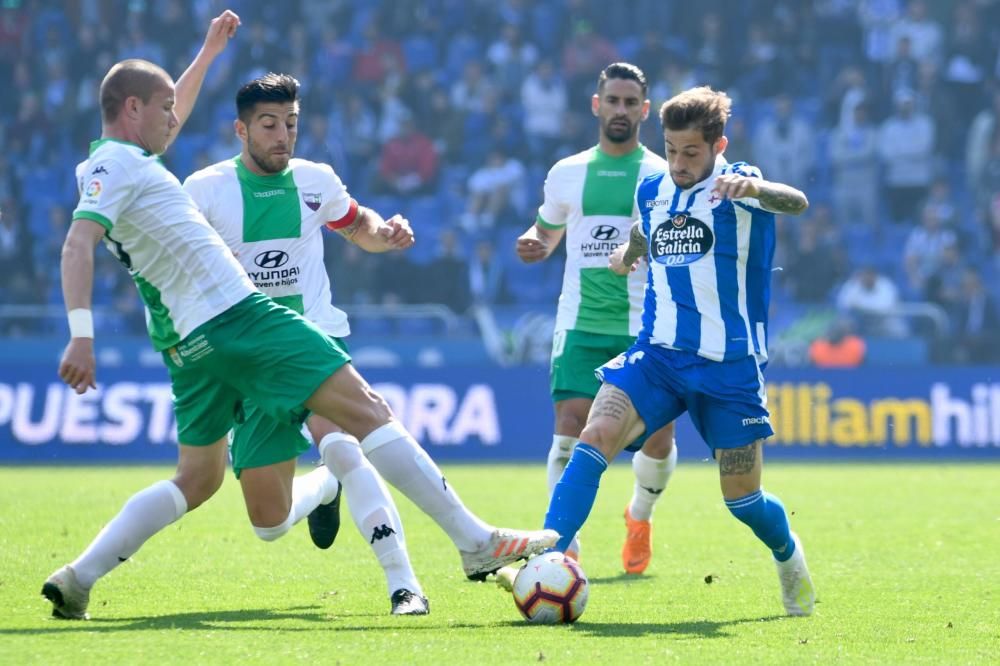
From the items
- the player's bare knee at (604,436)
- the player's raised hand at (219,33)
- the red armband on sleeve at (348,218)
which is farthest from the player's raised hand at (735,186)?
the player's raised hand at (219,33)

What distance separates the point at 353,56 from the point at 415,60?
39.0 inches

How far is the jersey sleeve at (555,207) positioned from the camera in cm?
896

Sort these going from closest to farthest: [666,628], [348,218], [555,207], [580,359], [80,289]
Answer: [80,289]
[666,628]
[348,218]
[580,359]
[555,207]

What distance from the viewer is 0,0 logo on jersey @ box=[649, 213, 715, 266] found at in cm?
685

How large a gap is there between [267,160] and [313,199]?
31cm

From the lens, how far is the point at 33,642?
570 centimetres

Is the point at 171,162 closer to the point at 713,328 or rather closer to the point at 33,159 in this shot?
the point at 33,159

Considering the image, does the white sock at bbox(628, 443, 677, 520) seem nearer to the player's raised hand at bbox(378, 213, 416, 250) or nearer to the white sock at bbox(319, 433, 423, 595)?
the player's raised hand at bbox(378, 213, 416, 250)

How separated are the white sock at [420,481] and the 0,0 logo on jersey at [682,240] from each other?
144 centimetres

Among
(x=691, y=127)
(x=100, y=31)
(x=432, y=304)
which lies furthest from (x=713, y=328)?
(x=100, y=31)

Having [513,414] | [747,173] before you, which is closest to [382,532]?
[747,173]

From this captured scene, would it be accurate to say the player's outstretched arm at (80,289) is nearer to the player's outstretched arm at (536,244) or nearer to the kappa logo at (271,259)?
the kappa logo at (271,259)

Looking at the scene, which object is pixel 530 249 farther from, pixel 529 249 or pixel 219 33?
pixel 219 33

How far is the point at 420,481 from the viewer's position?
645 centimetres
